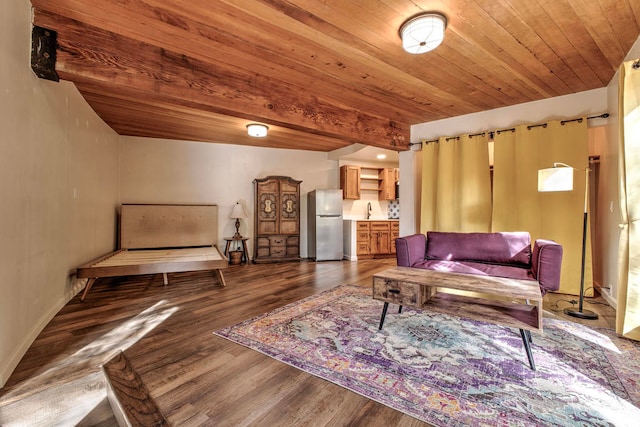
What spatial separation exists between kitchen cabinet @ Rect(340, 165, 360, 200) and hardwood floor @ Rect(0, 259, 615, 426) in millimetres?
3581

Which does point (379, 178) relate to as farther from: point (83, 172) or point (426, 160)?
point (83, 172)

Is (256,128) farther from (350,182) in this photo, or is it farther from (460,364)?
(460,364)

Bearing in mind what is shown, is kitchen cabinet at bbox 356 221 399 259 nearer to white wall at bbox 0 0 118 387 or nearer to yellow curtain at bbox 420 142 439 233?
yellow curtain at bbox 420 142 439 233

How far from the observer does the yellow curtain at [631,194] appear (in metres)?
2.18

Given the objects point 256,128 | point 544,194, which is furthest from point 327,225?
point 544,194

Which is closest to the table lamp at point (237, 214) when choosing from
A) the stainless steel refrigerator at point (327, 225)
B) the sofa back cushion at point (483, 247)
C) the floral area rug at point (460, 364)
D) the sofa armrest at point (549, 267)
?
the stainless steel refrigerator at point (327, 225)

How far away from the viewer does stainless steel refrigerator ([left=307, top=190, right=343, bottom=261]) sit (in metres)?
6.09

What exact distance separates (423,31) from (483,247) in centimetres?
245

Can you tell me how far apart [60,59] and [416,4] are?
104 inches

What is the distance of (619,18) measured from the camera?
2.16 m

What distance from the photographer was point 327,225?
6.14 metres

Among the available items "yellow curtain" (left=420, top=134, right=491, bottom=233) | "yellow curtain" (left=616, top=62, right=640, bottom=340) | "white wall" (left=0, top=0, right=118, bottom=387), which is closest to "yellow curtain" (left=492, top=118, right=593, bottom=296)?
"yellow curtain" (left=420, top=134, right=491, bottom=233)

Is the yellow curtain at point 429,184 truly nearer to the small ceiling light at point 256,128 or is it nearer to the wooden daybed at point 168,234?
the small ceiling light at point 256,128

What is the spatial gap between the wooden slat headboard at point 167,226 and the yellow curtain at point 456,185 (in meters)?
4.02
